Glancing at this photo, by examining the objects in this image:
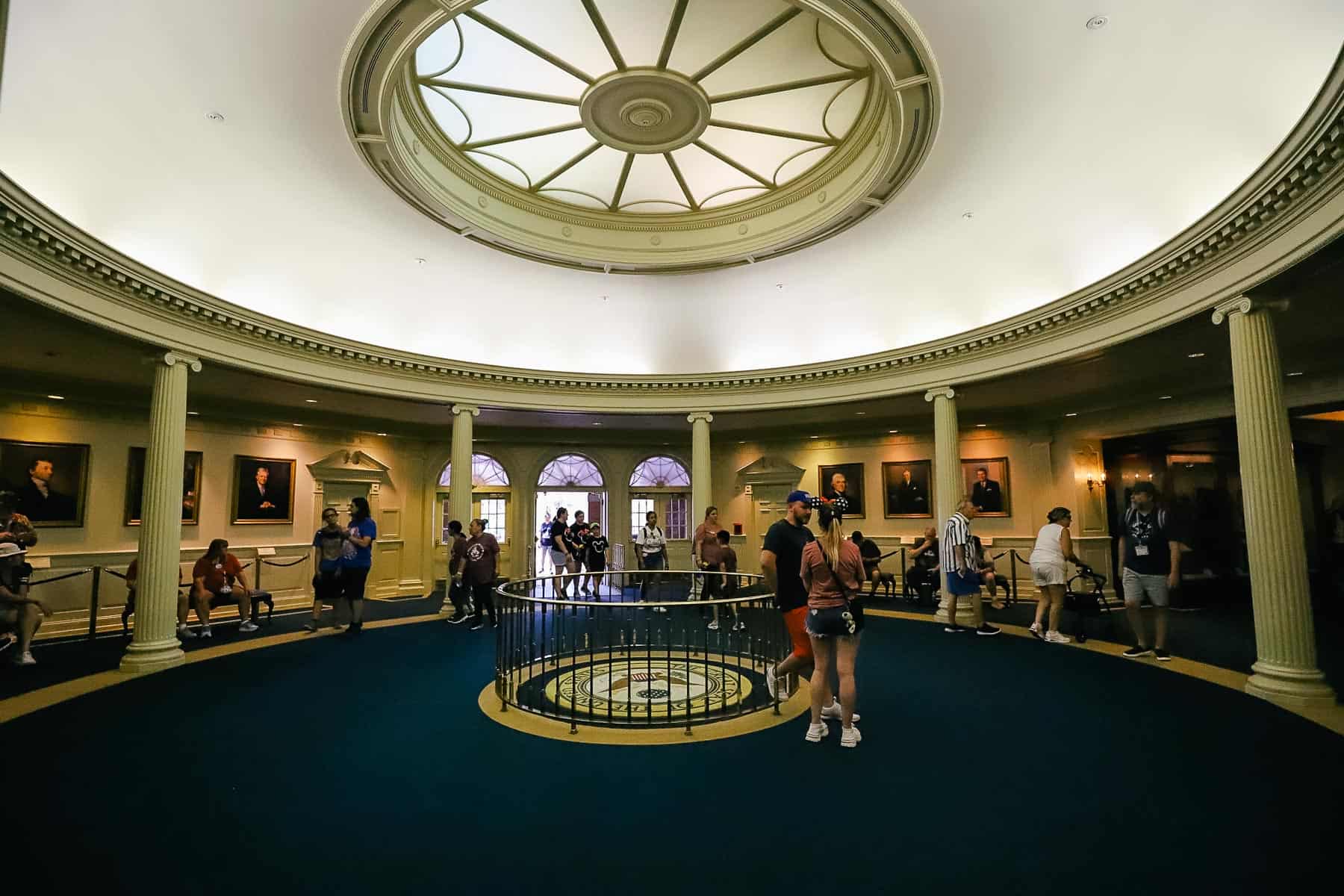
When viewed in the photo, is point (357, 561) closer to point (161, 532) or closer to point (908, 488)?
point (161, 532)

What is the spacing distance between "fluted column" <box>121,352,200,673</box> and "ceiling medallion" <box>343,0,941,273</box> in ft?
13.0

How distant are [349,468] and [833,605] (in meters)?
12.6

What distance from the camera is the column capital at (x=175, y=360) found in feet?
27.2

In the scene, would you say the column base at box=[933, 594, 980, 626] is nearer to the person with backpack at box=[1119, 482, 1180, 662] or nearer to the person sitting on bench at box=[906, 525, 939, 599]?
the person sitting on bench at box=[906, 525, 939, 599]

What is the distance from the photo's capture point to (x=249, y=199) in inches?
336

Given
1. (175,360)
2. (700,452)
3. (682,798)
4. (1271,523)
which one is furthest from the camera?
(700,452)

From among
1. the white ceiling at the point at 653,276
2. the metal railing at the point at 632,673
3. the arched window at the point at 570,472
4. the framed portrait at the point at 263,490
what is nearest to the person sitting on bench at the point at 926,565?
the white ceiling at the point at 653,276

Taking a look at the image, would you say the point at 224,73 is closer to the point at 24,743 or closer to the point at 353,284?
the point at 353,284

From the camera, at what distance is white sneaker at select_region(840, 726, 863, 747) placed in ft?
16.7

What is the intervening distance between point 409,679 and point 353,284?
22.9 feet

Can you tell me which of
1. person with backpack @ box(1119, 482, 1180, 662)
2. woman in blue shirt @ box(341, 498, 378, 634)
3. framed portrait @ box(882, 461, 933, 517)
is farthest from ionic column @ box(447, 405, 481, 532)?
person with backpack @ box(1119, 482, 1180, 662)

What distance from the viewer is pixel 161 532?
26.2 ft

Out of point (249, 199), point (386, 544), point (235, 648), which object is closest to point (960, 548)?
point (235, 648)

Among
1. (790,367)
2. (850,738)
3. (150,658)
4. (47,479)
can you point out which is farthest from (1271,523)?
(47,479)
